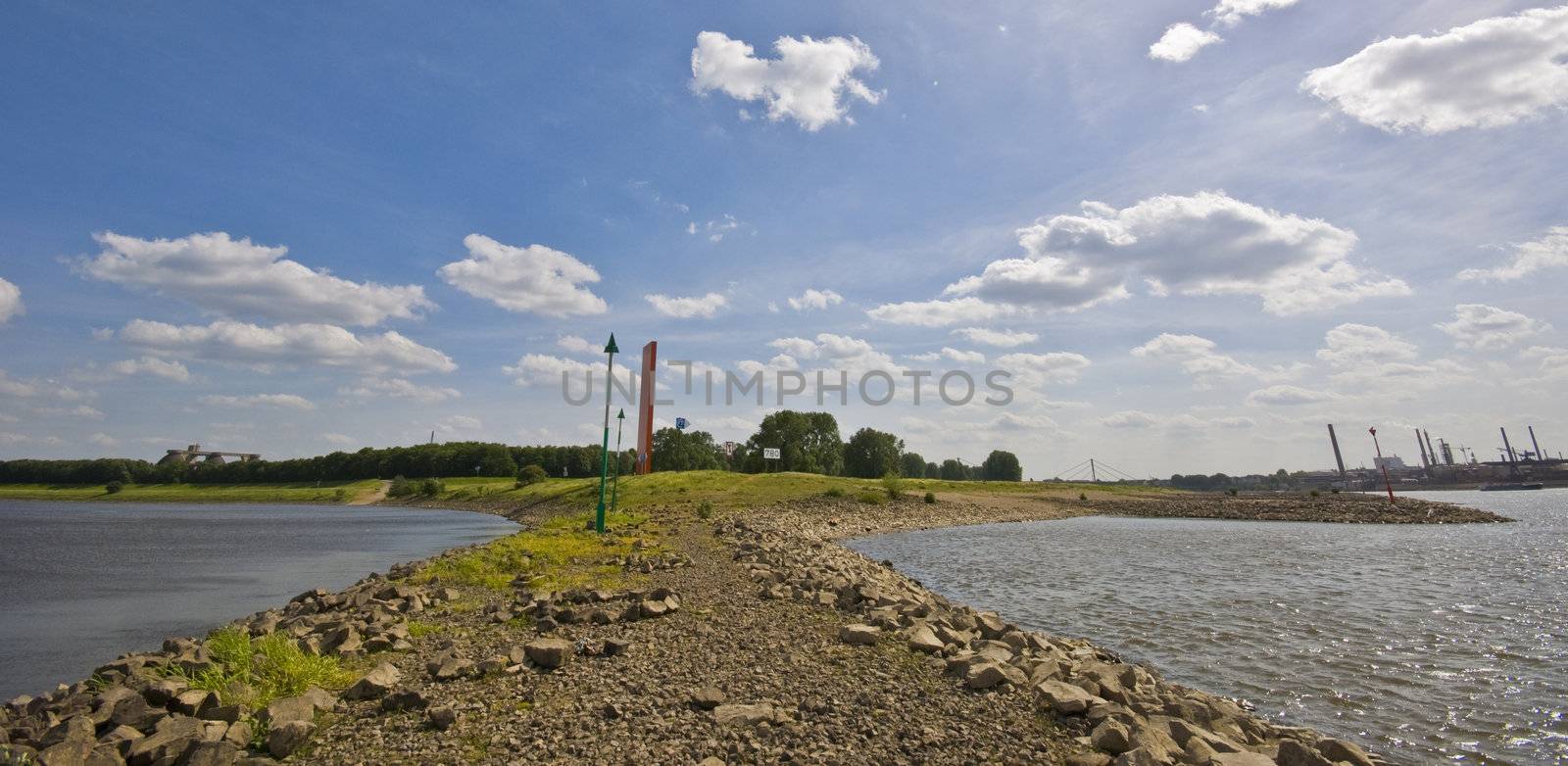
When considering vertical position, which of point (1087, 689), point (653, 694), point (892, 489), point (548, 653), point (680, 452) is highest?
point (680, 452)

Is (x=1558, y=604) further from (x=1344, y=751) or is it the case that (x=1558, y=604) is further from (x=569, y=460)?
(x=569, y=460)

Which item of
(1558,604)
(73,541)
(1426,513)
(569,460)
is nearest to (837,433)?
(569,460)

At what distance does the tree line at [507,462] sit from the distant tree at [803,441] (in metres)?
0.22

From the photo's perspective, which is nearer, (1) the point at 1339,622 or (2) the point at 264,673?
(2) the point at 264,673

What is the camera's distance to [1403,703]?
37.7 ft

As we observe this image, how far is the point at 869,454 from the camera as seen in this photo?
143 metres

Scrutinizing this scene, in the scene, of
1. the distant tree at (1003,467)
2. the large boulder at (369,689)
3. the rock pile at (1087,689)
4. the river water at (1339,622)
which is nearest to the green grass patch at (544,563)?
the rock pile at (1087,689)

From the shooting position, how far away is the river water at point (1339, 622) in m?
10.9

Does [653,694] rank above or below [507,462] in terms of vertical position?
below

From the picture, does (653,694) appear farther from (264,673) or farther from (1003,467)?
(1003,467)

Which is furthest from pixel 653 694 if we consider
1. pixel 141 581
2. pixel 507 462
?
pixel 507 462

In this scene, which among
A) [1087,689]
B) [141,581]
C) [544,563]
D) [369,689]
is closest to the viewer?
[369,689]

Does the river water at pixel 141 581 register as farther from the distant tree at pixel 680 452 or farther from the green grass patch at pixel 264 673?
the distant tree at pixel 680 452

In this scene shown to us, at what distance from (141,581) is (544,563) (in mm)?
19594
